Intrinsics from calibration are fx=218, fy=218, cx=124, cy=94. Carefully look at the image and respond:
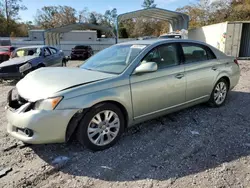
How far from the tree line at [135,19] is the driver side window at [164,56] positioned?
23.0 meters

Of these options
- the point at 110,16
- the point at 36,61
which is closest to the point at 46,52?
the point at 36,61

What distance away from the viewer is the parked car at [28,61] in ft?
26.2

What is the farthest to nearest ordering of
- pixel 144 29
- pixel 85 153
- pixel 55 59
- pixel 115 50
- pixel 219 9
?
1. pixel 144 29
2. pixel 219 9
3. pixel 55 59
4. pixel 115 50
5. pixel 85 153

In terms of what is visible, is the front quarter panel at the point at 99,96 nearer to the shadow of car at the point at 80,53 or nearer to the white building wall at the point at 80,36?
the shadow of car at the point at 80,53

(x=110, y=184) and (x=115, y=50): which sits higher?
(x=115, y=50)

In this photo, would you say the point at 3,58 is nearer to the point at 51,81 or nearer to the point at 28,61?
the point at 28,61

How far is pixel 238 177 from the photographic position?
99.8 inches

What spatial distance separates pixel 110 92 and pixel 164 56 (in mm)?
1322

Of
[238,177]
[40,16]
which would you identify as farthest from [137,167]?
[40,16]

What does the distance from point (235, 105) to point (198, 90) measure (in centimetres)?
139

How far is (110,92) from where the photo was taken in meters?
3.00

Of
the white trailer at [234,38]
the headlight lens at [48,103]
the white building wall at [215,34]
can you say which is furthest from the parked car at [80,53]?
the headlight lens at [48,103]

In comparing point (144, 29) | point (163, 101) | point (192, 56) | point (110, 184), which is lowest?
point (110, 184)

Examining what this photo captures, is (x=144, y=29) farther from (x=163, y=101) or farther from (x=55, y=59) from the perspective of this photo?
(x=163, y=101)
